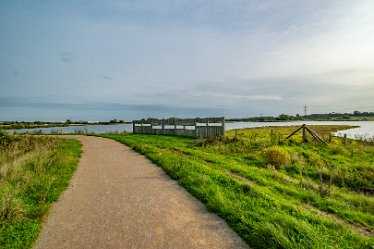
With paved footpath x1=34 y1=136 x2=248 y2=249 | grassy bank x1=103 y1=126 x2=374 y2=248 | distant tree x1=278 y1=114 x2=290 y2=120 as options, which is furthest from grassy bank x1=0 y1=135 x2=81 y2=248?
distant tree x1=278 y1=114 x2=290 y2=120

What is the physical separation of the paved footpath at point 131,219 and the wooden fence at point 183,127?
13.3 m

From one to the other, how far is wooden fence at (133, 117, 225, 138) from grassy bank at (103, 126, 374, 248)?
15.7 ft

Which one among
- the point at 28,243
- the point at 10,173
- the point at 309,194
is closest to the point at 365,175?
the point at 309,194

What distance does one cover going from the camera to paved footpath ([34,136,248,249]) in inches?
184

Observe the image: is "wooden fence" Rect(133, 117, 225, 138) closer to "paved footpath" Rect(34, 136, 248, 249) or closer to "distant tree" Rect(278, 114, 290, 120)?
"paved footpath" Rect(34, 136, 248, 249)

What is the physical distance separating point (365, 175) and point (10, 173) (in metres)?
15.0

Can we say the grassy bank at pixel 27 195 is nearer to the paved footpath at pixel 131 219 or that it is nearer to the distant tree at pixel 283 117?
the paved footpath at pixel 131 219

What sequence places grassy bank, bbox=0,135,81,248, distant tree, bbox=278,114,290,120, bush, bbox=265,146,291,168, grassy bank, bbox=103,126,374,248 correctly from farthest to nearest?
distant tree, bbox=278,114,290,120 < bush, bbox=265,146,291,168 < grassy bank, bbox=0,135,81,248 < grassy bank, bbox=103,126,374,248

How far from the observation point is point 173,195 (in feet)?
23.6

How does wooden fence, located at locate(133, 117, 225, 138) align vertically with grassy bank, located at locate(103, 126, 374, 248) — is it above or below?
above

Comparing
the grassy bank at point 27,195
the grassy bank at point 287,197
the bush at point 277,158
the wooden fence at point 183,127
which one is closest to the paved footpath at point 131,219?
the grassy bank at point 27,195

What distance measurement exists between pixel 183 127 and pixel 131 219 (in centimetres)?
1972

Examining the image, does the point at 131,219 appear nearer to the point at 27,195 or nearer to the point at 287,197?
the point at 27,195

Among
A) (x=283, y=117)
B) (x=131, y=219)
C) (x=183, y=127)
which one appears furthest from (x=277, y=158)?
(x=283, y=117)
